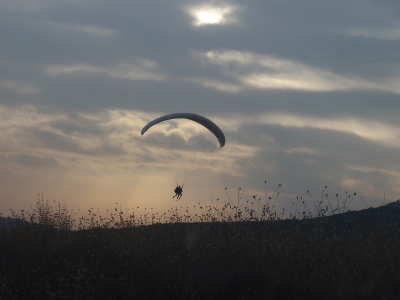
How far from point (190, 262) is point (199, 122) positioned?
6.51 metres

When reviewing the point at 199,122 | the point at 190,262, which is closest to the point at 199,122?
the point at 199,122

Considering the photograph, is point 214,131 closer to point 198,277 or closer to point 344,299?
point 198,277

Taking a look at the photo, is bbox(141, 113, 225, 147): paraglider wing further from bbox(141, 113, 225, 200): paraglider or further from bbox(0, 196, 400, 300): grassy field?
bbox(0, 196, 400, 300): grassy field

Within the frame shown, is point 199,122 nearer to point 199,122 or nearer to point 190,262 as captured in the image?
point 199,122

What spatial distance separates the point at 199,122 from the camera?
19.7m

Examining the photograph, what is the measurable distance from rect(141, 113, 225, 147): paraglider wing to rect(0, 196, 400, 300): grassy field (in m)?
2.81

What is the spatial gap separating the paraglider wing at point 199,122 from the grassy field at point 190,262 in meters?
2.81

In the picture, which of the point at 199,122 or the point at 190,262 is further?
the point at 199,122

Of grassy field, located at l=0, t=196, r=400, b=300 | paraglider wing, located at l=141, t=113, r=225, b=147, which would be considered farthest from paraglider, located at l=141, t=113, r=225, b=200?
grassy field, located at l=0, t=196, r=400, b=300

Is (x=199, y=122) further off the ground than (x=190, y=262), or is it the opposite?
(x=199, y=122)

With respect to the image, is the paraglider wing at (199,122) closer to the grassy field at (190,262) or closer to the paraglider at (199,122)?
the paraglider at (199,122)

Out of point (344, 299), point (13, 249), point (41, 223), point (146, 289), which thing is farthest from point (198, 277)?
point (41, 223)

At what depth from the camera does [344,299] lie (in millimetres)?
12562

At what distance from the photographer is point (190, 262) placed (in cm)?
1416
